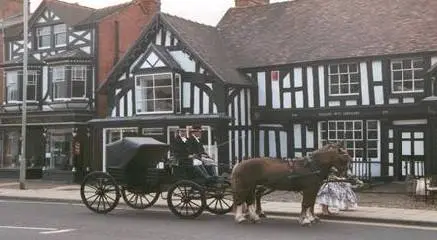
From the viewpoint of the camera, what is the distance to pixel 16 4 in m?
39.3

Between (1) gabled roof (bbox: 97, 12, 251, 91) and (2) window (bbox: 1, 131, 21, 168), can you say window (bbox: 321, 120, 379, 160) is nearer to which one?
(1) gabled roof (bbox: 97, 12, 251, 91)

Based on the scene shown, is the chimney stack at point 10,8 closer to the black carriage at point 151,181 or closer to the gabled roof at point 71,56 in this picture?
the gabled roof at point 71,56

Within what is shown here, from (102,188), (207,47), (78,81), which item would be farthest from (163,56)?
(102,188)

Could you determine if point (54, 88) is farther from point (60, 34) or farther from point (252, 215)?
point (252, 215)

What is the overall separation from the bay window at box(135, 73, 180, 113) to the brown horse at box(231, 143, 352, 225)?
13.0 m

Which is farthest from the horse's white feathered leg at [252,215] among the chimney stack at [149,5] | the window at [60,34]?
the chimney stack at [149,5]

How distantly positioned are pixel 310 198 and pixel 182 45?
47.2 ft

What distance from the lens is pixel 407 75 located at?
2384 cm

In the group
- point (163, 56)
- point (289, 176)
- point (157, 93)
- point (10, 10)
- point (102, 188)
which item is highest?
point (10, 10)

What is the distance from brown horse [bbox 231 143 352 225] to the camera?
13273mm

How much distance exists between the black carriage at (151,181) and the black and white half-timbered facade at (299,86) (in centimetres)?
921

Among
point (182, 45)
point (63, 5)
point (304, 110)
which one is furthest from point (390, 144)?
point (63, 5)

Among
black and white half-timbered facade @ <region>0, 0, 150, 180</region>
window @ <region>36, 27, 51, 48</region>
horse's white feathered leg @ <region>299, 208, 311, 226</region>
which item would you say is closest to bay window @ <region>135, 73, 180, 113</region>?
black and white half-timbered facade @ <region>0, 0, 150, 180</region>

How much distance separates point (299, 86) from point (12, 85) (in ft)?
50.1
